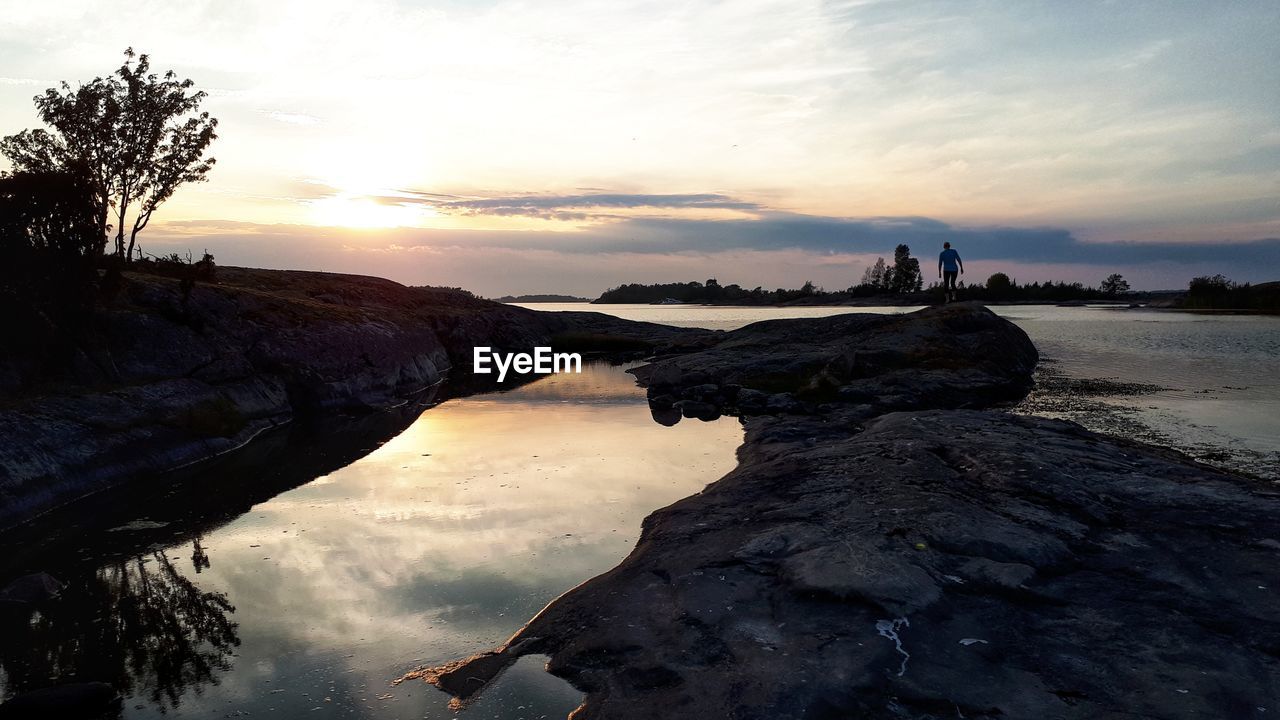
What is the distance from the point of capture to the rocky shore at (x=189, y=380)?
54.3 feet

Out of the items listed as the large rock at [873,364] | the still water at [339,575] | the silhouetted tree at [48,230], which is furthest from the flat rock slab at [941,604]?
the silhouetted tree at [48,230]

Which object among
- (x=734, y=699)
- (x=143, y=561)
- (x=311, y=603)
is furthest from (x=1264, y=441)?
(x=143, y=561)

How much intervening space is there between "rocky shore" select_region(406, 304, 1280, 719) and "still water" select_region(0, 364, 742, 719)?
813 mm

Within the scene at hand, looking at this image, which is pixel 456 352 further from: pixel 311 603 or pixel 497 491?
pixel 311 603

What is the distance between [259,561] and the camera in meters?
12.5

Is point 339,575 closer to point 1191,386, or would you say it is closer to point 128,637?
point 128,637

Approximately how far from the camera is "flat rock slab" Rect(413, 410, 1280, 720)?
7.41 m

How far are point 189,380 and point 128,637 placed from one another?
606 inches

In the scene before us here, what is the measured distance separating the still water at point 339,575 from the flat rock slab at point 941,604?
903 mm

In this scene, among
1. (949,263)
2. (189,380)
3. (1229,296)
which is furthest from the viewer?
(1229,296)

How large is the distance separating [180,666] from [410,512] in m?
6.26

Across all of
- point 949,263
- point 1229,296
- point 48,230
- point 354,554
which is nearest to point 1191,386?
point 949,263

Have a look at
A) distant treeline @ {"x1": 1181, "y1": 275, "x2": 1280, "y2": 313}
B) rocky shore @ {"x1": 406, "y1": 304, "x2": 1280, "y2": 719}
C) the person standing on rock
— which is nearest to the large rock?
the person standing on rock

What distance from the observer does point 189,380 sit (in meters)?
22.9
